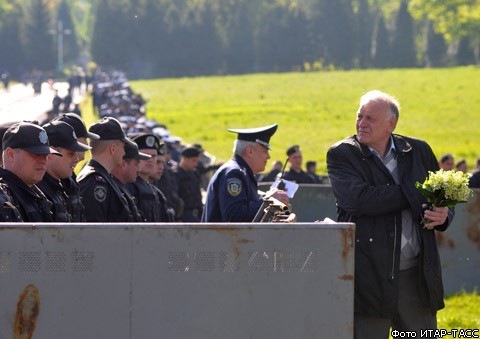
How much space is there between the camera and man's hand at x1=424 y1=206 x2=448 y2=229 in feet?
19.3

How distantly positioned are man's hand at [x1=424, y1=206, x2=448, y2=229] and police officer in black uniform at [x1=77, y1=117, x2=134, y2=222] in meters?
2.04

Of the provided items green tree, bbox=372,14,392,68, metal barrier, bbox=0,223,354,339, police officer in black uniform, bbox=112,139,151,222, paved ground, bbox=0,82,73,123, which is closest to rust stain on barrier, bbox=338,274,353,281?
metal barrier, bbox=0,223,354,339

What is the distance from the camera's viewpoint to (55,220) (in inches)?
241

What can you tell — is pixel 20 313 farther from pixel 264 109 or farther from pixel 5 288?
pixel 264 109

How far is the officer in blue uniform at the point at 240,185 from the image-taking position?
704 centimetres

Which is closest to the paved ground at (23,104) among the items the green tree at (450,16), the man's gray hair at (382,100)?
the man's gray hair at (382,100)

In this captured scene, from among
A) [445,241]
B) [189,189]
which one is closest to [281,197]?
[445,241]

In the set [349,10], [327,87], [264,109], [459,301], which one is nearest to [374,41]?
[349,10]

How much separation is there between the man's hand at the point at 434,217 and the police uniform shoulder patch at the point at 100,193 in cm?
217

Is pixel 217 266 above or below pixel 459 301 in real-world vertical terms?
above

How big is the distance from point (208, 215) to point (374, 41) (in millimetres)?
120438

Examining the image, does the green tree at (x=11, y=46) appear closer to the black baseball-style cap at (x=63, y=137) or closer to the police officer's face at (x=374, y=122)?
the black baseball-style cap at (x=63, y=137)

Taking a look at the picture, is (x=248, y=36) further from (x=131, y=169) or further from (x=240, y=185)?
(x=240, y=185)

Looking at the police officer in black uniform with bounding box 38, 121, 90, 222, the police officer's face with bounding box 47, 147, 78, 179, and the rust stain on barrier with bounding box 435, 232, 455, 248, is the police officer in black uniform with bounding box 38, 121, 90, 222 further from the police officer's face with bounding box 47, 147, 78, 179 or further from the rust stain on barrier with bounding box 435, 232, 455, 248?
the rust stain on barrier with bounding box 435, 232, 455, 248
